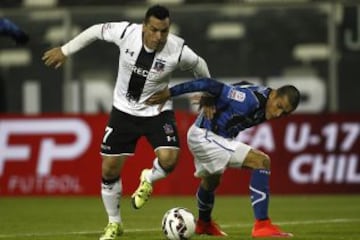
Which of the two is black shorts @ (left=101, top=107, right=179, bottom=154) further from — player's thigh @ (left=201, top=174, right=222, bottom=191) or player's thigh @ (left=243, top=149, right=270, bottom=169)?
player's thigh @ (left=243, top=149, right=270, bottom=169)

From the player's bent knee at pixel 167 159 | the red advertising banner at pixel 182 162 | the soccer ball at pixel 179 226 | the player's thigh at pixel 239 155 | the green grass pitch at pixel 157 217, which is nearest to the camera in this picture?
the soccer ball at pixel 179 226

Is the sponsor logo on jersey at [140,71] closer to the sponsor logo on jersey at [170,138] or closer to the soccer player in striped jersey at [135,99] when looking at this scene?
the soccer player in striped jersey at [135,99]

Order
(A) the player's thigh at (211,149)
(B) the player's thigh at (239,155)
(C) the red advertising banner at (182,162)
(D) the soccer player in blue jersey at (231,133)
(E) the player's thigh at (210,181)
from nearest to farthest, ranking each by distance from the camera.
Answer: (D) the soccer player in blue jersey at (231,133) < (B) the player's thigh at (239,155) < (A) the player's thigh at (211,149) < (E) the player's thigh at (210,181) < (C) the red advertising banner at (182,162)

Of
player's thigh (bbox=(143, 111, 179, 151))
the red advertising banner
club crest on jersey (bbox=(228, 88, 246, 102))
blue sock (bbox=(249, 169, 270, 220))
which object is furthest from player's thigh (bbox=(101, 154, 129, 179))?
the red advertising banner

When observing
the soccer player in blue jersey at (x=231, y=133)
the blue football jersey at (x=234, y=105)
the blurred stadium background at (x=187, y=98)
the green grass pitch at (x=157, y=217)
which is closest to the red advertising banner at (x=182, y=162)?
the blurred stadium background at (x=187, y=98)

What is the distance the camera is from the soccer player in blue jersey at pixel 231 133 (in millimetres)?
12547

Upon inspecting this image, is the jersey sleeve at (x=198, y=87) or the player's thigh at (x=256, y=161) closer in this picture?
the jersey sleeve at (x=198, y=87)

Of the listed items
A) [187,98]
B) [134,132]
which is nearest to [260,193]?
[134,132]

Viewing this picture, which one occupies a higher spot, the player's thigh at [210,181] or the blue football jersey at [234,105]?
the blue football jersey at [234,105]

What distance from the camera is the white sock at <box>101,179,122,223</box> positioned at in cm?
1277

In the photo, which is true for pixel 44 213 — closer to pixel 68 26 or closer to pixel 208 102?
pixel 208 102

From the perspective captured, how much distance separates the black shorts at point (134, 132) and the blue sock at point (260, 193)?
2.95ft

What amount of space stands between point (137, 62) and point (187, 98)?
35.6ft

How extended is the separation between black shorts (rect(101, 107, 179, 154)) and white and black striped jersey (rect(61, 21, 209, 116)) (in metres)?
0.08
